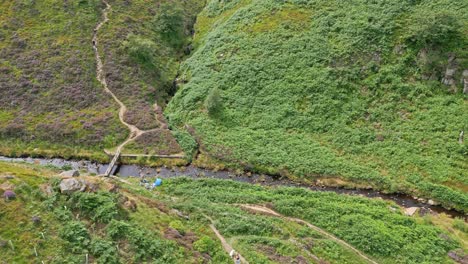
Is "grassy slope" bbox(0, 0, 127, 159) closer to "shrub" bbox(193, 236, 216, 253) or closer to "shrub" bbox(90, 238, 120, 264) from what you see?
"shrub" bbox(90, 238, 120, 264)

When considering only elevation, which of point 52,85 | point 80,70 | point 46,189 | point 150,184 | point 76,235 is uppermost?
point 80,70

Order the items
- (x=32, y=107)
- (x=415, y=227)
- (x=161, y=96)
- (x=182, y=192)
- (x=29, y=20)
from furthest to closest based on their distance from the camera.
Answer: (x=29, y=20)
(x=161, y=96)
(x=32, y=107)
(x=182, y=192)
(x=415, y=227)

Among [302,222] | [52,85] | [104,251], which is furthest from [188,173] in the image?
[52,85]

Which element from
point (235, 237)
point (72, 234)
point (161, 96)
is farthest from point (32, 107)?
point (235, 237)

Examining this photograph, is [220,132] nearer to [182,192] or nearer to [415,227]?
[182,192]

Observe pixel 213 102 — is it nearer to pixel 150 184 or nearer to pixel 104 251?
pixel 150 184

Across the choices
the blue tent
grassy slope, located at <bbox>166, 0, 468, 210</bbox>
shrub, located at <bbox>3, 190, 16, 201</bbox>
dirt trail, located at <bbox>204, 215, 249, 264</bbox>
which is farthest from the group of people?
shrub, located at <bbox>3, 190, 16, 201</bbox>

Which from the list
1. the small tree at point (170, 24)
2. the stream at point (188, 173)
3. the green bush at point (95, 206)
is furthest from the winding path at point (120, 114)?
the green bush at point (95, 206)
